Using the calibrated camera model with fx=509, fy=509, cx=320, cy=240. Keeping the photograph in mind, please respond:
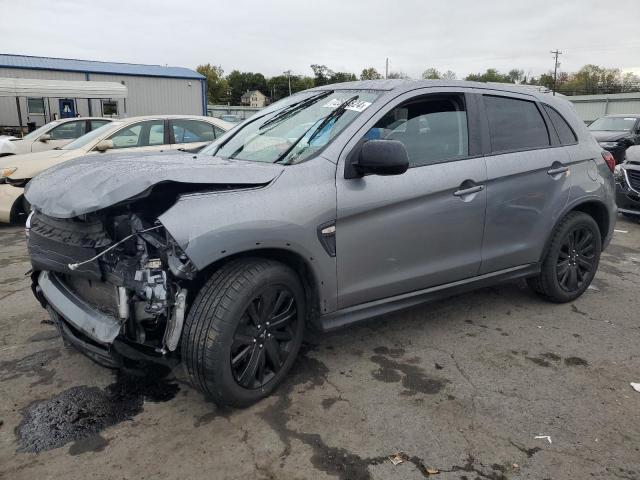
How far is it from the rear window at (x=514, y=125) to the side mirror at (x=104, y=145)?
19.5 ft

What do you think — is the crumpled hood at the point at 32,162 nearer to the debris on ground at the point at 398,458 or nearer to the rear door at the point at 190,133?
the rear door at the point at 190,133

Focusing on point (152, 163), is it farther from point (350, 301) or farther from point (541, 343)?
point (541, 343)

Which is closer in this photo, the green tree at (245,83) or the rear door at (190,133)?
the rear door at (190,133)

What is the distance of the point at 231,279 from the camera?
103 inches

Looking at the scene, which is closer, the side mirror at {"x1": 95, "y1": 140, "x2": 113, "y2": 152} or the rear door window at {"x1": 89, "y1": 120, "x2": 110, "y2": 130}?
the side mirror at {"x1": 95, "y1": 140, "x2": 113, "y2": 152}

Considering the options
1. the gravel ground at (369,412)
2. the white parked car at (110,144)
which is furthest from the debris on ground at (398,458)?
the white parked car at (110,144)

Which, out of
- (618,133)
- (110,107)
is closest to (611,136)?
Answer: (618,133)

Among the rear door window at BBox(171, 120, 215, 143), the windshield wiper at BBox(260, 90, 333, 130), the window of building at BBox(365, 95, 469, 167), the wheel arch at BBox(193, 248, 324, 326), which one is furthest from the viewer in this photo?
the rear door window at BBox(171, 120, 215, 143)

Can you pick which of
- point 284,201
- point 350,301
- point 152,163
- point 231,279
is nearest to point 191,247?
point 231,279

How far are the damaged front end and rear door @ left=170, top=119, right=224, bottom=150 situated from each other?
5453mm

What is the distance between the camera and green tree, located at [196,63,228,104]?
8656 cm

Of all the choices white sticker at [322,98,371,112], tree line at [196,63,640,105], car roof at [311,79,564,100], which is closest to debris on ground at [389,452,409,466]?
white sticker at [322,98,371,112]

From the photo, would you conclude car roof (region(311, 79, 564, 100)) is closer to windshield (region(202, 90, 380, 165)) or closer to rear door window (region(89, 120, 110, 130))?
windshield (region(202, 90, 380, 165))

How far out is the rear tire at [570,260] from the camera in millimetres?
4203
